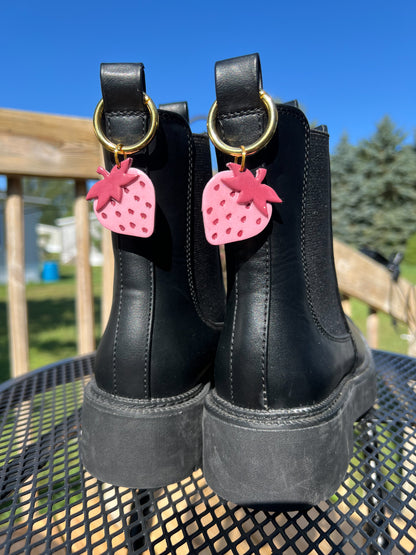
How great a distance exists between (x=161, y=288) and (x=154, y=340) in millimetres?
81

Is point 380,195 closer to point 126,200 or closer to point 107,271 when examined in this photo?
point 107,271

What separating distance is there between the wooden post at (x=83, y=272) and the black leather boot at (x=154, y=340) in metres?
0.86

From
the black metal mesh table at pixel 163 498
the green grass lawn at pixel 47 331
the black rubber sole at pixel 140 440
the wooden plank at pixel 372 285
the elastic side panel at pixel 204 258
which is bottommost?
the green grass lawn at pixel 47 331

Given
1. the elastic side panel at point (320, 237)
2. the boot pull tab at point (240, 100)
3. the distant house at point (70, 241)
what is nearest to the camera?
the boot pull tab at point (240, 100)

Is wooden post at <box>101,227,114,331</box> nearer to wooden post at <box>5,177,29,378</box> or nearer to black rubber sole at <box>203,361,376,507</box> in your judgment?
wooden post at <box>5,177,29,378</box>

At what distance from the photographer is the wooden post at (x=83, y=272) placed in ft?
4.57

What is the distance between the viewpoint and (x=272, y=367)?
0.52m

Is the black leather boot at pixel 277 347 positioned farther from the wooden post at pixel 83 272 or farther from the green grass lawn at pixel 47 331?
the green grass lawn at pixel 47 331

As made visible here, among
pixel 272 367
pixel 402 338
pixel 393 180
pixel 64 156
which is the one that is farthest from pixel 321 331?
pixel 393 180

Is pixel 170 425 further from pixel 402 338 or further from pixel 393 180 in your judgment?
pixel 393 180

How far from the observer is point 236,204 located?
0.51m

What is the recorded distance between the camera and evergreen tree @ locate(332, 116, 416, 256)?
12523 mm

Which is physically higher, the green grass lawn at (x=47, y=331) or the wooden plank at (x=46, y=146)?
the wooden plank at (x=46, y=146)

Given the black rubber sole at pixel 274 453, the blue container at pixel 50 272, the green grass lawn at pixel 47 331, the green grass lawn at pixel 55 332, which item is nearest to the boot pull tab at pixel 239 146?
the black rubber sole at pixel 274 453
